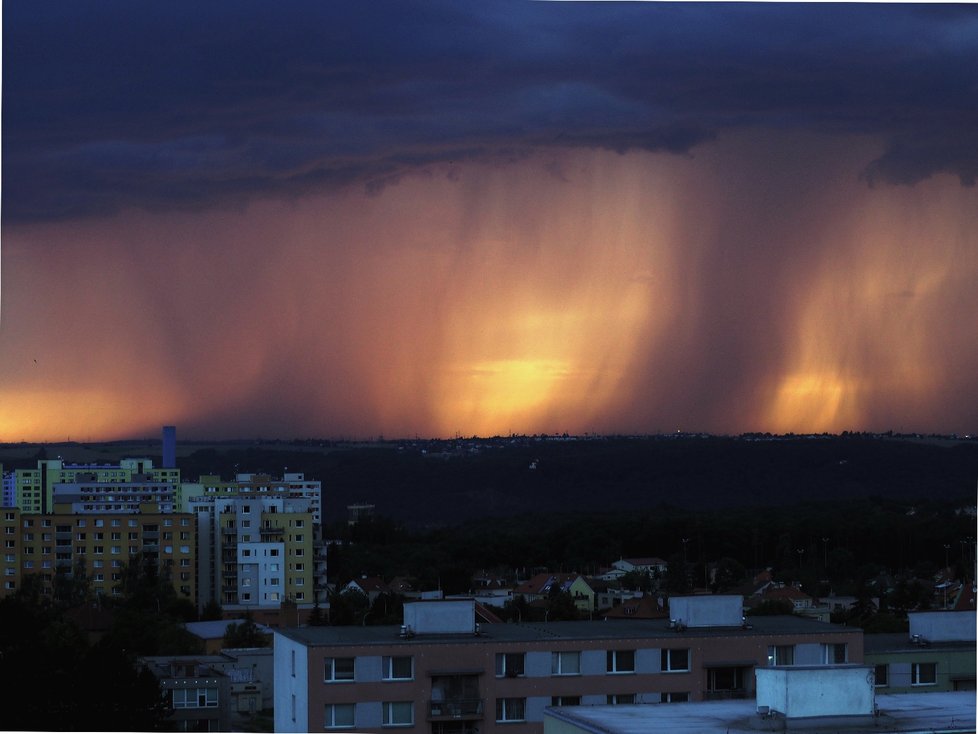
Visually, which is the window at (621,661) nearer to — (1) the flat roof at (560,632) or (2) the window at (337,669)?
(1) the flat roof at (560,632)

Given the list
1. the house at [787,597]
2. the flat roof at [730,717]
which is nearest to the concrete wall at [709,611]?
the flat roof at [730,717]

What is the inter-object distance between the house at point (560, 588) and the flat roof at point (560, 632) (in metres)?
20.2

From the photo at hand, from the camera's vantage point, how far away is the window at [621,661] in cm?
1099

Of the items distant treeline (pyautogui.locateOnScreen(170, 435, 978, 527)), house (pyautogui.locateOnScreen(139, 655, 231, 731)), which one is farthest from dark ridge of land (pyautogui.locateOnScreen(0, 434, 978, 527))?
house (pyautogui.locateOnScreen(139, 655, 231, 731))

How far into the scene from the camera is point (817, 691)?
19.1 feet

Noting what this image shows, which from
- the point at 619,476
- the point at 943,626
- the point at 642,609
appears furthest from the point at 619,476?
the point at 943,626

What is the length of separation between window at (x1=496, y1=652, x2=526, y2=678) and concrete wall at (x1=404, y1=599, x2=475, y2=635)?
390 millimetres

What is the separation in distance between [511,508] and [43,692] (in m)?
40.7

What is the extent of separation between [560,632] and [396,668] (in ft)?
4.48

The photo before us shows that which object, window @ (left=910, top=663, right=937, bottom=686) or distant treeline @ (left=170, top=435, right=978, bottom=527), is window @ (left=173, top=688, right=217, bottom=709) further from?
distant treeline @ (left=170, top=435, right=978, bottom=527)

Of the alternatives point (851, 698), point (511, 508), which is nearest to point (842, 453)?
point (511, 508)

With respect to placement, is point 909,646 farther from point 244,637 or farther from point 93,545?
point 93,545

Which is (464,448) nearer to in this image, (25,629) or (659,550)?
(659,550)

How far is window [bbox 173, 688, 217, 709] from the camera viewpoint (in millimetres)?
17297
